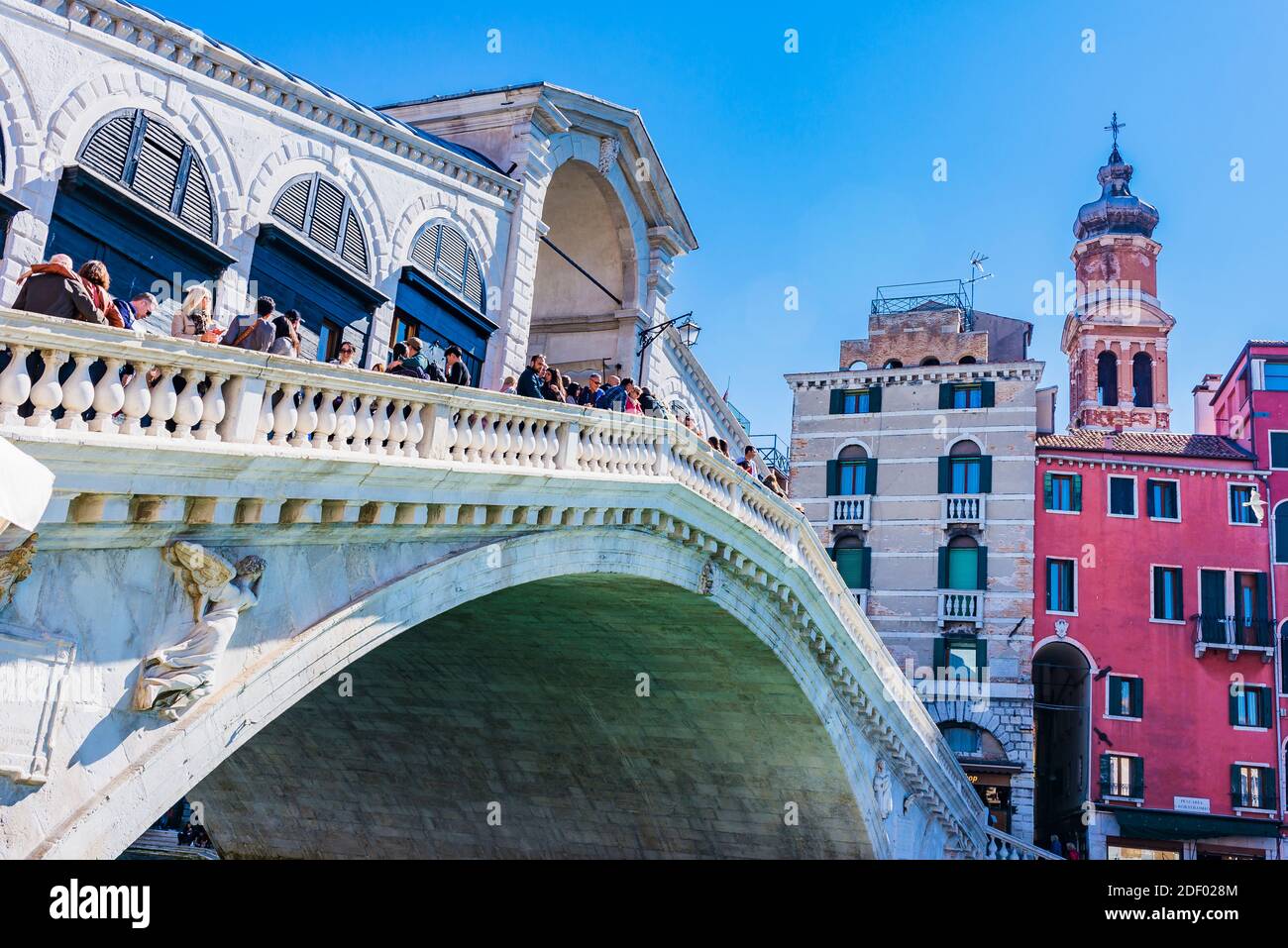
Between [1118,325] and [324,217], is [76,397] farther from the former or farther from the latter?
[1118,325]

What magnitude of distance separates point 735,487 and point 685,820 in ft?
33.1

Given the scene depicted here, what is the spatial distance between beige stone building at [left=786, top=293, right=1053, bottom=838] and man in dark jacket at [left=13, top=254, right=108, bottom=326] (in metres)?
28.1

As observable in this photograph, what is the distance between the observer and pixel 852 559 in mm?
36000

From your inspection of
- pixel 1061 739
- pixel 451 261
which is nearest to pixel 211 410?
pixel 451 261

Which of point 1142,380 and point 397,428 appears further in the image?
point 1142,380

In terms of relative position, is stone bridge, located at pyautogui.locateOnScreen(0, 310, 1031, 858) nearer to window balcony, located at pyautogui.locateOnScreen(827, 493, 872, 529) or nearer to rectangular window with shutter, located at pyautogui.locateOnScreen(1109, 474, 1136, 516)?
window balcony, located at pyautogui.locateOnScreen(827, 493, 872, 529)

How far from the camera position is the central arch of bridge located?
798 inches

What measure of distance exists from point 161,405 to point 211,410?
0.41 metres

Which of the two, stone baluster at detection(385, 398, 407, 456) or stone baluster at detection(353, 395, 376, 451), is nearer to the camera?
stone baluster at detection(353, 395, 376, 451)

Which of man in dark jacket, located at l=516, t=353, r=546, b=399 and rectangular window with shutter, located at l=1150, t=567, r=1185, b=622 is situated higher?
rectangular window with shutter, located at l=1150, t=567, r=1185, b=622

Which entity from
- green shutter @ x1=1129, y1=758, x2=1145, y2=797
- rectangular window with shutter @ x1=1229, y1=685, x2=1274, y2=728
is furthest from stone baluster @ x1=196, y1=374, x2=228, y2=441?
rectangular window with shutter @ x1=1229, y1=685, x2=1274, y2=728

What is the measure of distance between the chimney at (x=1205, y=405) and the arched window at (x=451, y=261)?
29896mm
